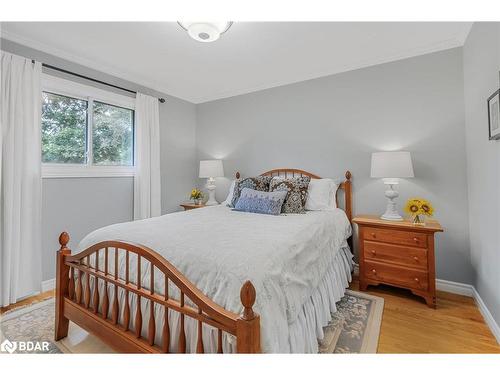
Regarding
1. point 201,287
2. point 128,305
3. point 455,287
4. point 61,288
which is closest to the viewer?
point 201,287

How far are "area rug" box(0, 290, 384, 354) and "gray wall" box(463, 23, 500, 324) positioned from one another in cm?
84

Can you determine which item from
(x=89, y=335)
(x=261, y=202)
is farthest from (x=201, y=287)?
(x=261, y=202)

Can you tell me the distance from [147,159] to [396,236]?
3062 millimetres

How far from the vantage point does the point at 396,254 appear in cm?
223

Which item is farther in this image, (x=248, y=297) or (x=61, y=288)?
(x=61, y=288)

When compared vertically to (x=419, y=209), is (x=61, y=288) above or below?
below

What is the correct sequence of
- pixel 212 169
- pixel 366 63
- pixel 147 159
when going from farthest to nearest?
pixel 212 169, pixel 147 159, pixel 366 63

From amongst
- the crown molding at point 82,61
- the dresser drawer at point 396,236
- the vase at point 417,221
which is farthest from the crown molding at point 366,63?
the dresser drawer at point 396,236

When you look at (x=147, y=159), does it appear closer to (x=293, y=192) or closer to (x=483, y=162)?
(x=293, y=192)

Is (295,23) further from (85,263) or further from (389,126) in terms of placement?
(85,263)

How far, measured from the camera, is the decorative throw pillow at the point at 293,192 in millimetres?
2543

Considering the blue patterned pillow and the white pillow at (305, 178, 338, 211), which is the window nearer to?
the blue patterned pillow

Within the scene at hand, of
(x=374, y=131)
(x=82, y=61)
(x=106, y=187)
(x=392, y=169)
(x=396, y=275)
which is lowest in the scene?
(x=396, y=275)
